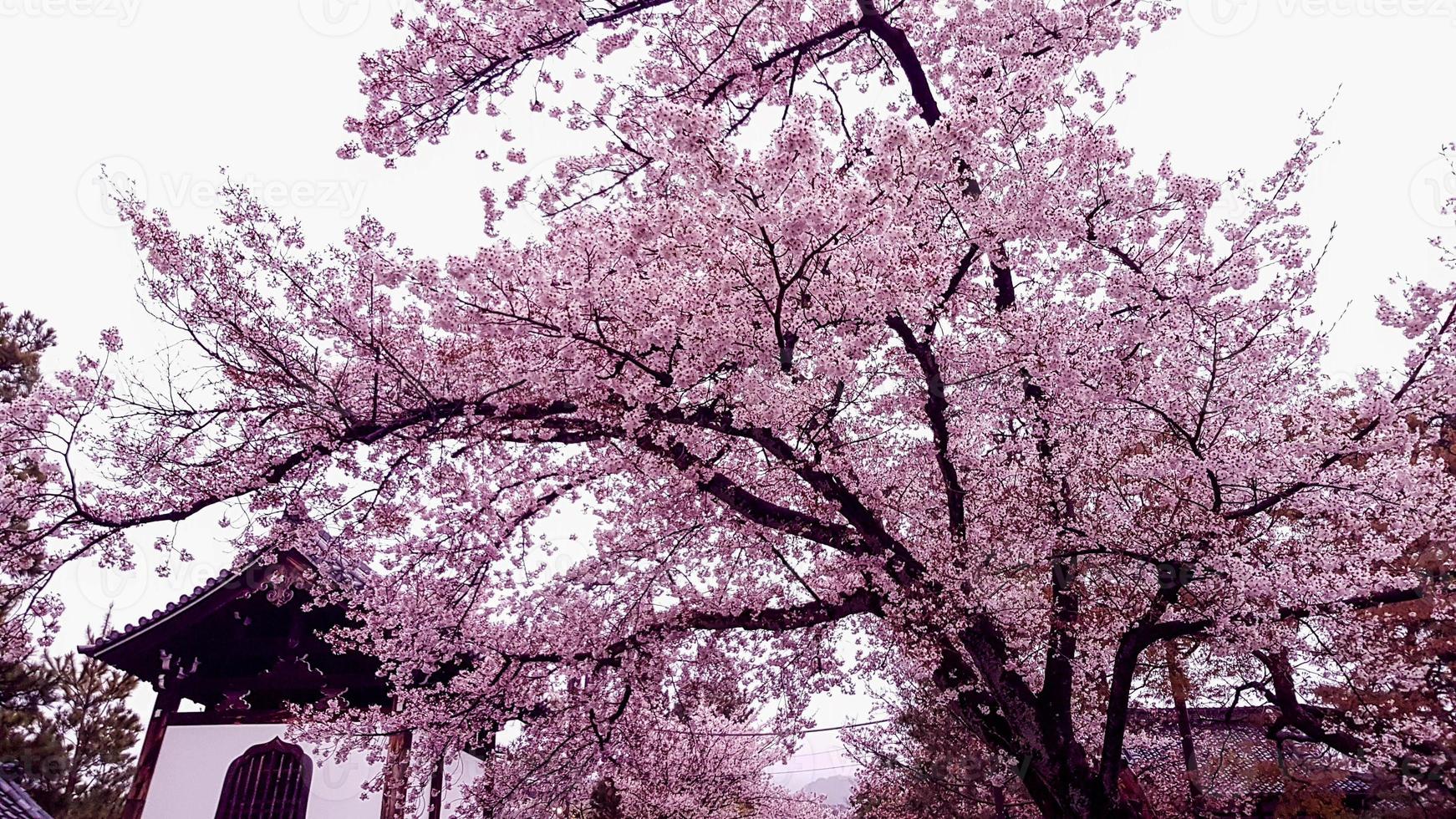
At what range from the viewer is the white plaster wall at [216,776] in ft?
25.2

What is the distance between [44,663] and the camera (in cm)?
1731

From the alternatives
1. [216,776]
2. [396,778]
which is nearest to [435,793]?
[396,778]

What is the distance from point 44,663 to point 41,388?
702 inches

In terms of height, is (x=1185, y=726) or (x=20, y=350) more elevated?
(x=20, y=350)

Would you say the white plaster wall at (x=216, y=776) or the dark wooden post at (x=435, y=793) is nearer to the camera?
the white plaster wall at (x=216, y=776)

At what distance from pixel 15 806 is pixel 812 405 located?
803cm

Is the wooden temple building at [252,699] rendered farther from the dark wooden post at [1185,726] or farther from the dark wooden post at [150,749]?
the dark wooden post at [1185,726]

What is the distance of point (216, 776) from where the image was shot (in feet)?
25.5

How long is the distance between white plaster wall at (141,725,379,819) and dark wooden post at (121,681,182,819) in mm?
55

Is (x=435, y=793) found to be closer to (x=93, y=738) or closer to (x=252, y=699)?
(x=252, y=699)

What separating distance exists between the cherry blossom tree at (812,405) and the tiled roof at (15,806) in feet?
10.4

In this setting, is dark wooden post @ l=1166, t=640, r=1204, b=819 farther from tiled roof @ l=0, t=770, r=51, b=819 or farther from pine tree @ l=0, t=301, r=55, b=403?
pine tree @ l=0, t=301, r=55, b=403

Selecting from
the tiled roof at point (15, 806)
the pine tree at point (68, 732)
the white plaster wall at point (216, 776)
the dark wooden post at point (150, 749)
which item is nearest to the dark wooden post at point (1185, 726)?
the white plaster wall at point (216, 776)

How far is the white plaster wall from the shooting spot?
25.2 ft
